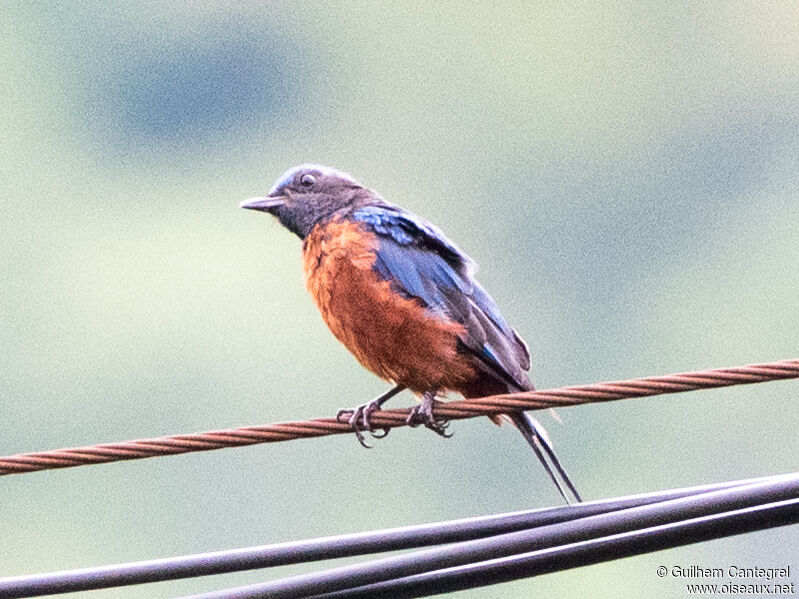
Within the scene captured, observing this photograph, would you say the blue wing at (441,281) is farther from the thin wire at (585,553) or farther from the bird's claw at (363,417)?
the thin wire at (585,553)

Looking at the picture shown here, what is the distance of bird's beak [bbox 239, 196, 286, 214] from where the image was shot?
7.07m

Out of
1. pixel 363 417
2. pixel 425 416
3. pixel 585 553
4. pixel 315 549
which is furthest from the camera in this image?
pixel 363 417

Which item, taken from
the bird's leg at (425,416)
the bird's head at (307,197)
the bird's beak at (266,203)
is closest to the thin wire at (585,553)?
the bird's leg at (425,416)

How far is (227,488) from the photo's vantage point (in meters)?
15.3

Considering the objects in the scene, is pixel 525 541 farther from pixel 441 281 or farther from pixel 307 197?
pixel 307 197

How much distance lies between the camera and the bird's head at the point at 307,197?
6.91 m

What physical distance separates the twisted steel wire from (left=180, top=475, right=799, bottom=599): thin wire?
1.09ft

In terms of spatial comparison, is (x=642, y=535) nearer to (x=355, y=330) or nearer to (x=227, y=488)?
(x=355, y=330)

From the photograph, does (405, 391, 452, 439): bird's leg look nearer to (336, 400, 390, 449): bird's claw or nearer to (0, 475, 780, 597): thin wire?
(336, 400, 390, 449): bird's claw

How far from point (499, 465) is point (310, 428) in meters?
12.5

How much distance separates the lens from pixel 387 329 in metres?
5.76

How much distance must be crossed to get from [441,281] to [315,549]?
2.40 m

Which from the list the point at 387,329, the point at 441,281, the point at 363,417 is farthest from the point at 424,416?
the point at 441,281

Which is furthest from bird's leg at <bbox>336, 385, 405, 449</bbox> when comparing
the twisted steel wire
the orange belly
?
the twisted steel wire
